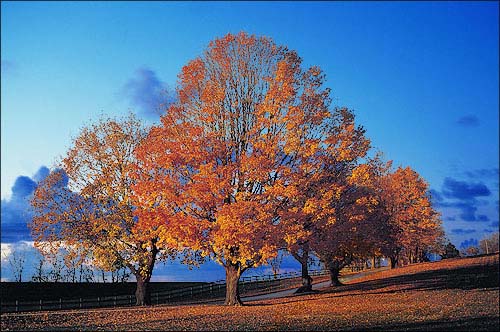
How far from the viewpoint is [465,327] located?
715 inches

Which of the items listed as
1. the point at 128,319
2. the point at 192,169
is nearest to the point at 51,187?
the point at 192,169

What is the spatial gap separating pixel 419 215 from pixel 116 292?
39412mm

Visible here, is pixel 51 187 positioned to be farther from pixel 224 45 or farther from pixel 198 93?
A: pixel 224 45

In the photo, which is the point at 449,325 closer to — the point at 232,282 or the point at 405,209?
the point at 232,282

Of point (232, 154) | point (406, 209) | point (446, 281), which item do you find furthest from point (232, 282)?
point (406, 209)

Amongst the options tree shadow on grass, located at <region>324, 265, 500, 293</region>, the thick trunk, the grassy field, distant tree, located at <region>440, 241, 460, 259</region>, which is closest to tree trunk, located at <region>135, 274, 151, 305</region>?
the thick trunk

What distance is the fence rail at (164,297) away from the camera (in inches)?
1602

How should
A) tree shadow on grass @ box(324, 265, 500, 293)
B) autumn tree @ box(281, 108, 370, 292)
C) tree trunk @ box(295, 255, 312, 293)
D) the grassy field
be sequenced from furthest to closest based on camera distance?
tree trunk @ box(295, 255, 312, 293) < tree shadow on grass @ box(324, 265, 500, 293) < autumn tree @ box(281, 108, 370, 292) < the grassy field

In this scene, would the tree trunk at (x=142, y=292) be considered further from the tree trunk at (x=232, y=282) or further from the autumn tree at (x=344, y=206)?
the autumn tree at (x=344, y=206)

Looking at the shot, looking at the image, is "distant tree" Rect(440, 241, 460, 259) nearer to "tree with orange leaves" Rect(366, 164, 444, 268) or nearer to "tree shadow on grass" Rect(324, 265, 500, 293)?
"tree with orange leaves" Rect(366, 164, 444, 268)

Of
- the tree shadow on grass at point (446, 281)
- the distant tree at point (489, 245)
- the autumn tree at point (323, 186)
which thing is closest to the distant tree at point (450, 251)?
the distant tree at point (489, 245)

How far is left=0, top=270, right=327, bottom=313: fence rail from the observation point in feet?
133

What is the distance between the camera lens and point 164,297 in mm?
51938

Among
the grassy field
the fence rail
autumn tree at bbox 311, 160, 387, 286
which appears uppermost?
autumn tree at bbox 311, 160, 387, 286
